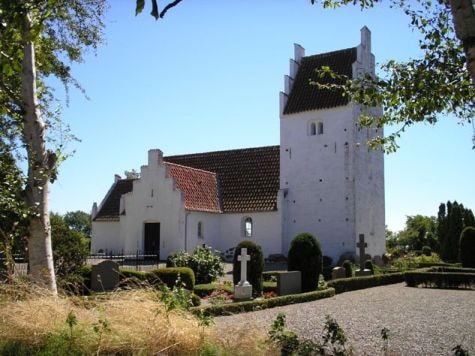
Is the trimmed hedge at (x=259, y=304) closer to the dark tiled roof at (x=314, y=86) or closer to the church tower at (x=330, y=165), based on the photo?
the church tower at (x=330, y=165)

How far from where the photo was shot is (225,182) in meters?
37.0

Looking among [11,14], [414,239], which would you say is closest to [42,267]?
[11,14]

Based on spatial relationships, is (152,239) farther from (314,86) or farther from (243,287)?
(243,287)

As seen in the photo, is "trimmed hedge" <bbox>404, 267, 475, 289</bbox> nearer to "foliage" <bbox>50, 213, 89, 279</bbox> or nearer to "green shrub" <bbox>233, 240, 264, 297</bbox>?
"green shrub" <bbox>233, 240, 264, 297</bbox>

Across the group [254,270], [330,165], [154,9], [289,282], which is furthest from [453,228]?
[154,9]

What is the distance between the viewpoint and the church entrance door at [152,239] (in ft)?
110

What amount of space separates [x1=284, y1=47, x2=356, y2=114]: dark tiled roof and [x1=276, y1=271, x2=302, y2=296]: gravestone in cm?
1680

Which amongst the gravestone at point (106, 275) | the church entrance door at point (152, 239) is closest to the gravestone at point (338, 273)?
the gravestone at point (106, 275)

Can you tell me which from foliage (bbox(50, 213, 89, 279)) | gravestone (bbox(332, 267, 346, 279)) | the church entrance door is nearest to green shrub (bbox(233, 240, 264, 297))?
foliage (bbox(50, 213, 89, 279))

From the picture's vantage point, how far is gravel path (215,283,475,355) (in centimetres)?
952

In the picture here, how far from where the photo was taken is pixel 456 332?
1080 cm

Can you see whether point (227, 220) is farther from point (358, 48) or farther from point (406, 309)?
point (406, 309)

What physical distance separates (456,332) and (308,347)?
18.9 feet

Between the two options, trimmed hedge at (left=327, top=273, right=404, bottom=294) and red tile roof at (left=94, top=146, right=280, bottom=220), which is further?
red tile roof at (left=94, top=146, right=280, bottom=220)
